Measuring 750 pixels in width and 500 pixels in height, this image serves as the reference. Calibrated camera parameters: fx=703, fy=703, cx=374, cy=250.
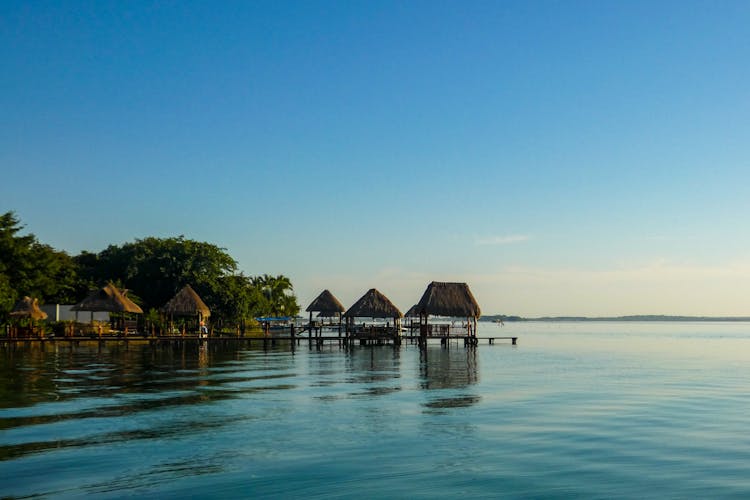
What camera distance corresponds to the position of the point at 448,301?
58.0m

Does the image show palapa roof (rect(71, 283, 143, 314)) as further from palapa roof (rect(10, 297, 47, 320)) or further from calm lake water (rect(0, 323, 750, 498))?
calm lake water (rect(0, 323, 750, 498))

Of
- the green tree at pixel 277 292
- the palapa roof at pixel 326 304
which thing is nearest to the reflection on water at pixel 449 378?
the palapa roof at pixel 326 304

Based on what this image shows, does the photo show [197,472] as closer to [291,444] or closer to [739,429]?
[291,444]

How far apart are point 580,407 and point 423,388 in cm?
634

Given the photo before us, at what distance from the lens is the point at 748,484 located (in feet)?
38.1

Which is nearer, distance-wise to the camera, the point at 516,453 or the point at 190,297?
the point at 516,453

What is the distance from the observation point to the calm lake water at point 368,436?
1145 centimetres

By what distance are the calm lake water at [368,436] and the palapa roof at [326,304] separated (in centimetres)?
3192

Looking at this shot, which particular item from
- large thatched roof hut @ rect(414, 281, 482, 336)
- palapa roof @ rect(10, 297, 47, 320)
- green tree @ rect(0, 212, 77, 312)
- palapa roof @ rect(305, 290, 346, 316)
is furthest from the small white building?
large thatched roof hut @ rect(414, 281, 482, 336)

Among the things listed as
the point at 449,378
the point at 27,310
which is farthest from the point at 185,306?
the point at 449,378

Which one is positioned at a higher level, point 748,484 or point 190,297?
point 190,297

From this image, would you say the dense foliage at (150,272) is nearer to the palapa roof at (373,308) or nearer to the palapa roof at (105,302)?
the palapa roof at (105,302)

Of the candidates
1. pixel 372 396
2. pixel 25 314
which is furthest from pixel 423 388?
pixel 25 314

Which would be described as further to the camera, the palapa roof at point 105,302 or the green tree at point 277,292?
the green tree at point 277,292
